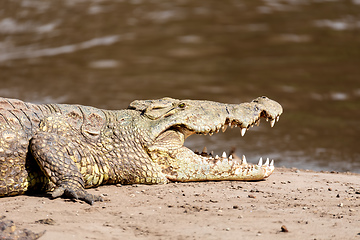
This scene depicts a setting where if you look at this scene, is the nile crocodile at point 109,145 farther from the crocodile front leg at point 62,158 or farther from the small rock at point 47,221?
the small rock at point 47,221

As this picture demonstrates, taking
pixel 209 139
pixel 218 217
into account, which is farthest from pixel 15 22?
pixel 218 217

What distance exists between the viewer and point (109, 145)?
510 cm

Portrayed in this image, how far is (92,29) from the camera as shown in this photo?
17.1 metres

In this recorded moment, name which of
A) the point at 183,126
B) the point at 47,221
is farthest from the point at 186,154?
the point at 47,221

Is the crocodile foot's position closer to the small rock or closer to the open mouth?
the small rock

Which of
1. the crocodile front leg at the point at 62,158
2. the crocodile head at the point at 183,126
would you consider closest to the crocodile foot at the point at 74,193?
the crocodile front leg at the point at 62,158

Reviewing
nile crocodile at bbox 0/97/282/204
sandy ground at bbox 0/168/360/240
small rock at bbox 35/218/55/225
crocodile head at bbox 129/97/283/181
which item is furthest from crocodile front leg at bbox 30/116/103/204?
crocodile head at bbox 129/97/283/181

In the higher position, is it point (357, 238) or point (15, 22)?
point (15, 22)

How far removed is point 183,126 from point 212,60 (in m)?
9.82

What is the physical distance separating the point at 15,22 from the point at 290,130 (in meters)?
11.2

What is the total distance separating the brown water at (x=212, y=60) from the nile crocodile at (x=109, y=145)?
346cm

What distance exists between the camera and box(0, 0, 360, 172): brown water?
10250mm

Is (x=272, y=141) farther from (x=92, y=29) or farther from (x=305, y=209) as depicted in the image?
(x=92, y=29)

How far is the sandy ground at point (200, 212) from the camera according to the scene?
361 centimetres
